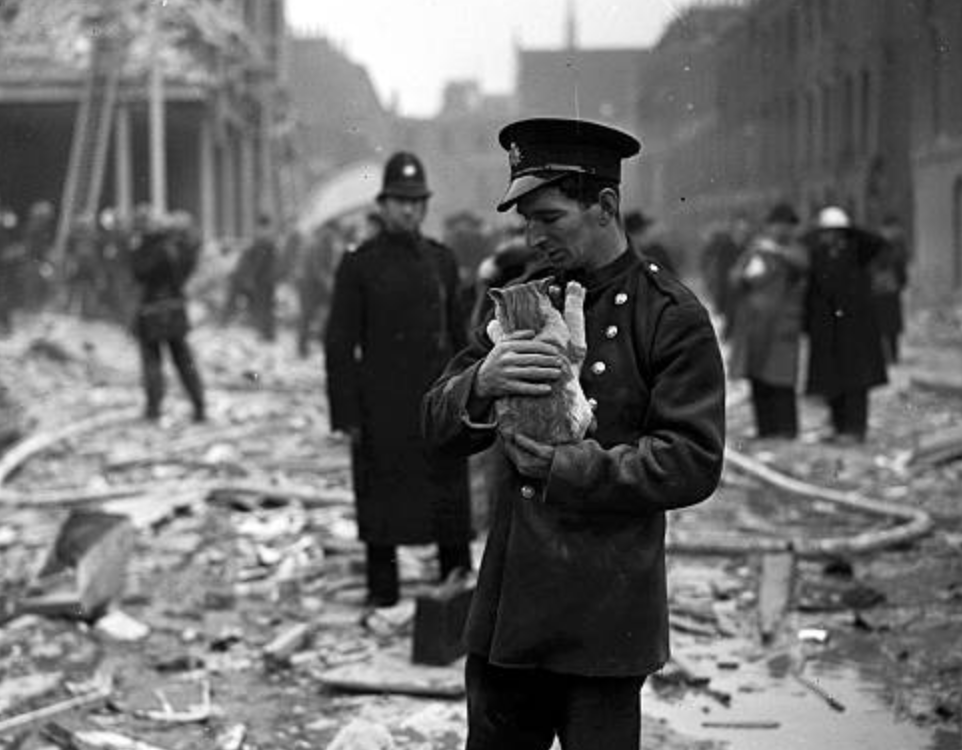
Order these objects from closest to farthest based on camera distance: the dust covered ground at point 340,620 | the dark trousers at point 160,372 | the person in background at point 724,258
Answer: the dust covered ground at point 340,620 → the dark trousers at point 160,372 → the person in background at point 724,258

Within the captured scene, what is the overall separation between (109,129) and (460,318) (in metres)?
23.8

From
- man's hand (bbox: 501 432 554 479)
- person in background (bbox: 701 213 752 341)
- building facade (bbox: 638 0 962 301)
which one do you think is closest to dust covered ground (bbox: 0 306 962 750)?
man's hand (bbox: 501 432 554 479)

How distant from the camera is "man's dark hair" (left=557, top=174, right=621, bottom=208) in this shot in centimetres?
298

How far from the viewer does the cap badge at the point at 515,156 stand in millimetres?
3062

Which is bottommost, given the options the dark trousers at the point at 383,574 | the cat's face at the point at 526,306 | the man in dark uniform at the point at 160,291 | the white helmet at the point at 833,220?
the dark trousers at the point at 383,574

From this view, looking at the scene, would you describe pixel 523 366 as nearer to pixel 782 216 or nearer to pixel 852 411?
pixel 782 216

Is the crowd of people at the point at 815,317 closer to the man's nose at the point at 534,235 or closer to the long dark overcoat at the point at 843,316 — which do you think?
the long dark overcoat at the point at 843,316

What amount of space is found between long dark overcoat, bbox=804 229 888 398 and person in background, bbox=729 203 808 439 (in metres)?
0.15

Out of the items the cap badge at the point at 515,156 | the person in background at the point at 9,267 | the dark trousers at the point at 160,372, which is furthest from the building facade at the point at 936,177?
the cap badge at the point at 515,156

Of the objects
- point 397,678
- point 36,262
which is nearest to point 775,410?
point 397,678

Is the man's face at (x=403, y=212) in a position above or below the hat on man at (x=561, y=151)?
below

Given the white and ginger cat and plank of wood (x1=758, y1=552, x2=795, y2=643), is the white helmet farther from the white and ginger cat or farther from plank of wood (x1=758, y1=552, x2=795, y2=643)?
the white and ginger cat

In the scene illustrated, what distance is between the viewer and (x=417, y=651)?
598 centimetres

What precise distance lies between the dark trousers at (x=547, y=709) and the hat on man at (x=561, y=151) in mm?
1010
